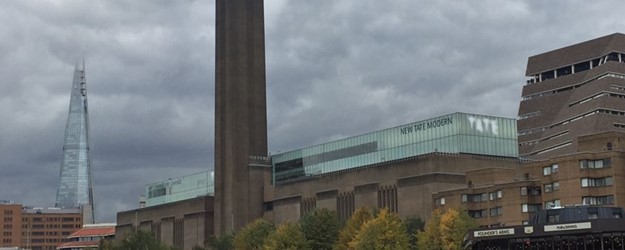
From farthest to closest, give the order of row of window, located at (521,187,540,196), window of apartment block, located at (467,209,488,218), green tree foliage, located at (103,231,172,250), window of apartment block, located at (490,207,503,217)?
green tree foliage, located at (103,231,172,250) < window of apartment block, located at (467,209,488,218) < window of apartment block, located at (490,207,503,217) < row of window, located at (521,187,540,196)

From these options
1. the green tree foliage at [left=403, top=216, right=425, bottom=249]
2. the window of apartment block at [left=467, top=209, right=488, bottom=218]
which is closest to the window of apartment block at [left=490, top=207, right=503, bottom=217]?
the window of apartment block at [left=467, top=209, right=488, bottom=218]

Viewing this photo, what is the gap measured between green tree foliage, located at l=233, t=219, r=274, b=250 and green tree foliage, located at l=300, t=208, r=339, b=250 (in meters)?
14.4

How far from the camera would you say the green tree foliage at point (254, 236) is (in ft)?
522

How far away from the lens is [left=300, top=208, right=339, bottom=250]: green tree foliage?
471ft

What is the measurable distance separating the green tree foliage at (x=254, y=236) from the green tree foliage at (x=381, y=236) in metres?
32.3

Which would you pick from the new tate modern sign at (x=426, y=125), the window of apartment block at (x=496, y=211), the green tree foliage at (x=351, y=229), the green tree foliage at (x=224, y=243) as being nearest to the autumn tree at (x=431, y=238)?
the green tree foliage at (x=351, y=229)

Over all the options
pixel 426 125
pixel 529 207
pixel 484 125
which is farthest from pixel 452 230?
pixel 484 125

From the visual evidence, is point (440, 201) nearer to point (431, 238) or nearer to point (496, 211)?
point (496, 211)

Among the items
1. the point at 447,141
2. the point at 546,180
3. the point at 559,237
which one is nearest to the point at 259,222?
the point at 447,141

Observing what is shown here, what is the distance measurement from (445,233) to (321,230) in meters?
24.1

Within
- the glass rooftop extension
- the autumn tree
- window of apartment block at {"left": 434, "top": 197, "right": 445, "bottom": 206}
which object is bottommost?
the autumn tree

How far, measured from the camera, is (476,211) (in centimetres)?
14875

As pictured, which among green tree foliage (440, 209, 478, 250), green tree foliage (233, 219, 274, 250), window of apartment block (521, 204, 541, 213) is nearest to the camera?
green tree foliage (440, 209, 478, 250)

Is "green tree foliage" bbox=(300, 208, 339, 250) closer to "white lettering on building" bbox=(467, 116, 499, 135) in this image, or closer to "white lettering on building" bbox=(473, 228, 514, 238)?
"white lettering on building" bbox=(473, 228, 514, 238)
